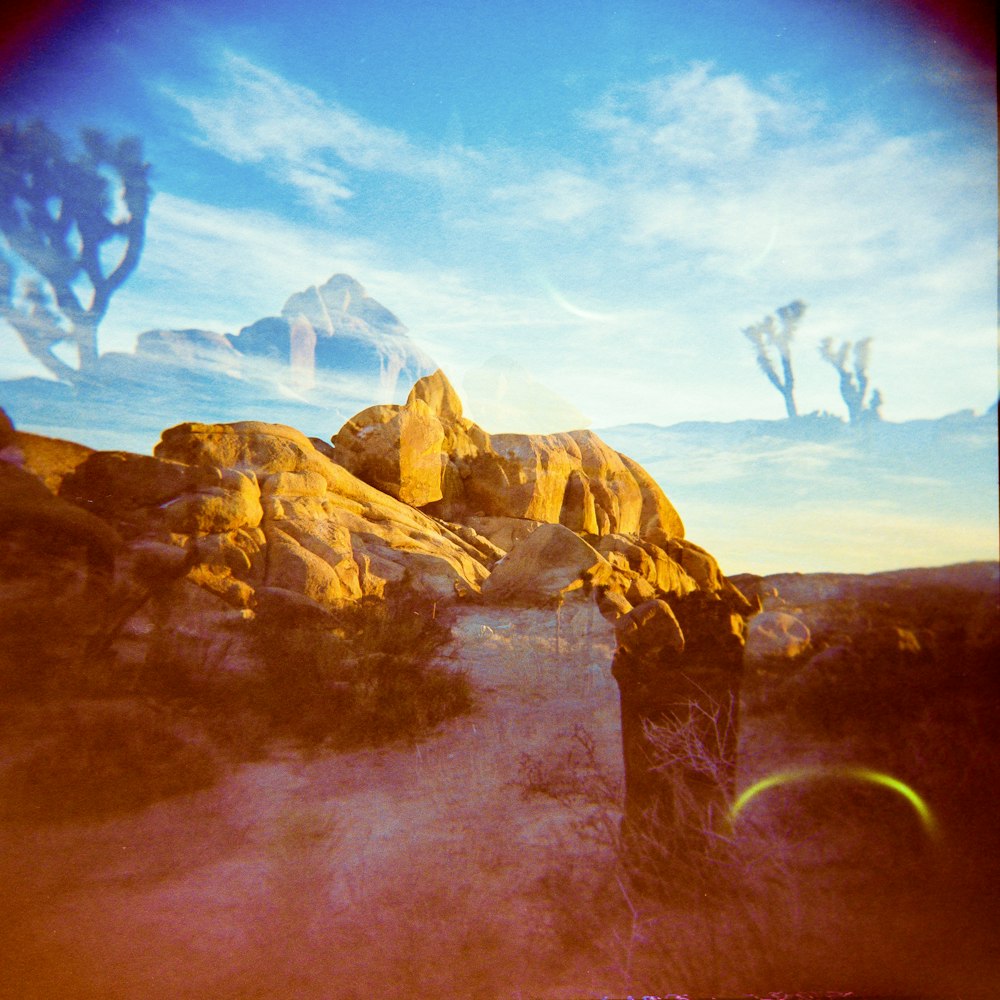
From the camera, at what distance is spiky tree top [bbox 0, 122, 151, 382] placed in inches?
238

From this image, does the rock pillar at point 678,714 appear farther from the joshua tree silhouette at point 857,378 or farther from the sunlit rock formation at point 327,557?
the joshua tree silhouette at point 857,378

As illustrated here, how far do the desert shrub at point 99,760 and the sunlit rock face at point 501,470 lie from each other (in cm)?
735

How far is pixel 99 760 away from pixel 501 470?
10.1m

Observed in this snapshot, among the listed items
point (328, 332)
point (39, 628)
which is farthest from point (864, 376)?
point (39, 628)

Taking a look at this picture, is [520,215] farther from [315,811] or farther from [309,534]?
[315,811]

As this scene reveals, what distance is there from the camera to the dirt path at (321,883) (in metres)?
3.83

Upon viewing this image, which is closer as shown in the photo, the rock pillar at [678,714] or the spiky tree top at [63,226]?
the rock pillar at [678,714]

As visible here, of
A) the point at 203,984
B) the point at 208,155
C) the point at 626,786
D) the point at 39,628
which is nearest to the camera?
the point at 203,984

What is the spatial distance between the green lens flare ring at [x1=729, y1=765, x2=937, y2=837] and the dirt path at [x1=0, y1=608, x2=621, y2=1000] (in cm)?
101

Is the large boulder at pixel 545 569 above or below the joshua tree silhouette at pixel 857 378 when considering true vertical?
below

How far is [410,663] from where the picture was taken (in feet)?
21.2

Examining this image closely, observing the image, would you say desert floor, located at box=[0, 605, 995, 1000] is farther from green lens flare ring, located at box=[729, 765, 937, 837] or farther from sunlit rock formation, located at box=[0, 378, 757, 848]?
sunlit rock formation, located at box=[0, 378, 757, 848]

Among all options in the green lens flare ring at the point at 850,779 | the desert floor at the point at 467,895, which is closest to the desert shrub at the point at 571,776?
the desert floor at the point at 467,895

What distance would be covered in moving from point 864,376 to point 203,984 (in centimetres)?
683
